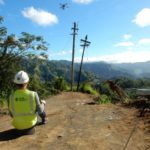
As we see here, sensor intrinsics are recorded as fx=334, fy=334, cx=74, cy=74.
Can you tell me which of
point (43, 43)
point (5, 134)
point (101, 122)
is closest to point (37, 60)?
point (43, 43)

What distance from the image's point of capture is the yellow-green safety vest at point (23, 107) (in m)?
7.84

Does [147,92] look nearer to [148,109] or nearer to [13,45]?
[148,109]

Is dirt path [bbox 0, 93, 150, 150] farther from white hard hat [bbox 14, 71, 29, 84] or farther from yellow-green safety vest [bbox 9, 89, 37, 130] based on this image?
white hard hat [bbox 14, 71, 29, 84]

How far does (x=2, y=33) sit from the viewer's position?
19.2 metres

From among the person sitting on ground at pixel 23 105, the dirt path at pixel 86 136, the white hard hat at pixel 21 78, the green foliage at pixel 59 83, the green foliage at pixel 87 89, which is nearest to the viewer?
the dirt path at pixel 86 136

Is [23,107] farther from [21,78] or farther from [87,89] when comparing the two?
[87,89]

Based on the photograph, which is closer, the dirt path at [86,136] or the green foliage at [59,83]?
the dirt path at [86,136]

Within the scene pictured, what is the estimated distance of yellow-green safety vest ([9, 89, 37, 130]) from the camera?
7.84 meters

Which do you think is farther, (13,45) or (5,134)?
(13,45)

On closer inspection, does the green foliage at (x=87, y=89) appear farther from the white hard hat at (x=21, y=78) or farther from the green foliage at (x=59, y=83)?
the white hard hat at (x=21, y=78)

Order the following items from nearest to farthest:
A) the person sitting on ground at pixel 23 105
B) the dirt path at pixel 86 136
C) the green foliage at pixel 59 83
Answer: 1. the dirt path at pixel 86 136
2. the person sitting on ground at pixel 23 105
3. the green foliage at pixel 59 83

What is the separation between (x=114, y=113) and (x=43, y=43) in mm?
9493

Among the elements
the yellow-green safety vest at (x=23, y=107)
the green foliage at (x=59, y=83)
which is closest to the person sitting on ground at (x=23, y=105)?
the yellow-green safety vest at (x=23, y=107)

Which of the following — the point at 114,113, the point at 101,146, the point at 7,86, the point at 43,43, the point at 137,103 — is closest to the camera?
the point at 101,146
